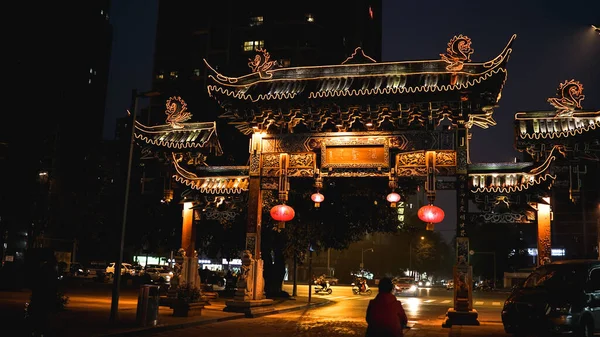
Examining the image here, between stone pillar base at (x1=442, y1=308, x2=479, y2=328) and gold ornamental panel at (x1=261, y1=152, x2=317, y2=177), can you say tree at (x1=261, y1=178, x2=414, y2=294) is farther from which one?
stone pillar base at (x1=442, y1=308, x2=479, y2=328)

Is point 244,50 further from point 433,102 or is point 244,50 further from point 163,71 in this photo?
point 433,102

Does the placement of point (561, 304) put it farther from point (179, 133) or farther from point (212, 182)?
point (179, 133)

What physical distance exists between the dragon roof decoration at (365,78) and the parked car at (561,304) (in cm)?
661

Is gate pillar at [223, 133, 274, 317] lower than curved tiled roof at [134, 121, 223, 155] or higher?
lower

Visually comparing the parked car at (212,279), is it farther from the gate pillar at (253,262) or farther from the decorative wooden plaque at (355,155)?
the decorative wooden plaque at (355,155)

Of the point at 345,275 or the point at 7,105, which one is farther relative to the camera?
the point at 345,275

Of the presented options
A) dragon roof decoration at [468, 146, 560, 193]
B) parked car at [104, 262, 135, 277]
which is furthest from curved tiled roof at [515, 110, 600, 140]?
parked car at [104, 262, 135, 277]

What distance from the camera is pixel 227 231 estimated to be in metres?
29.9

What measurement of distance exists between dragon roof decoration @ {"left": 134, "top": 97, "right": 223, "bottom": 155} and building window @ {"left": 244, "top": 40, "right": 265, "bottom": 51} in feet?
158

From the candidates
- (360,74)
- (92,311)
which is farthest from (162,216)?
(360,74)

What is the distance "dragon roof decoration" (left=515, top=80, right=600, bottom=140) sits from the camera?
18719 mm

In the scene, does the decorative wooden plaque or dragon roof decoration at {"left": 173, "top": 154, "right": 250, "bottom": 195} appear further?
dragon roof decoration at {"left": 173, "top": 154, "right": 250, "bottom": 195}

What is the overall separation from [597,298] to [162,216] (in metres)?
24.0

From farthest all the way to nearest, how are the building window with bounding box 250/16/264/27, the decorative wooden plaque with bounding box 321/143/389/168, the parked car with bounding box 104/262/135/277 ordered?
the building window with bounding box 250/16/264/27, the parked car with bounding box 104/262/135/277, the decorative wooden plaque with bounding box 321/143/389/168
